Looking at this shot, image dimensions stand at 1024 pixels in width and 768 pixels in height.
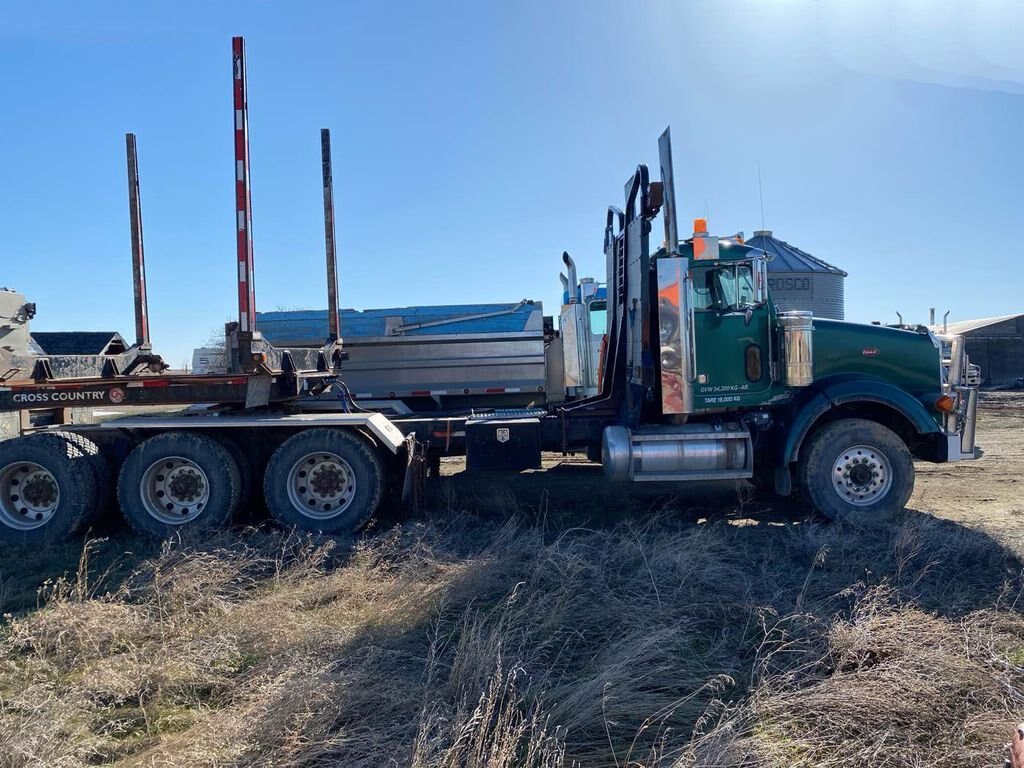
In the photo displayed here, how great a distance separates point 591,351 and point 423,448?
4.45m

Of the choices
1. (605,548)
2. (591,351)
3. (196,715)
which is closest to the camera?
(196,715)

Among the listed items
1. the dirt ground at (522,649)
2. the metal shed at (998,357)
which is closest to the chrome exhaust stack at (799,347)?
the dirt ground at (522,649)

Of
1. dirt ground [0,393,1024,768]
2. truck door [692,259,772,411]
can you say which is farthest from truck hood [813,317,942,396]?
dirt ground [0,393,1024,768]

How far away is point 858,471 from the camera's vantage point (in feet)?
20.7

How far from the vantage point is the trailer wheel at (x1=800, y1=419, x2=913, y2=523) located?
6.23m

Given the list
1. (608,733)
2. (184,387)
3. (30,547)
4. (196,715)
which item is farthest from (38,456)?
(608,733)

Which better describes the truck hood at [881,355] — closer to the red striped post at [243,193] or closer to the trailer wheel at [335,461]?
the trailer wheel at [335,461]

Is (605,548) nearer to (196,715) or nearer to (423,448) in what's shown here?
(423,448)

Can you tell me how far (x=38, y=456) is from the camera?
6.00m

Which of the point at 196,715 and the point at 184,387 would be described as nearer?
the point at 196,715

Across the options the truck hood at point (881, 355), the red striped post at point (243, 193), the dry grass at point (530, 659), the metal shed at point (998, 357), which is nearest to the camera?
the dry grass at point (530, 659)

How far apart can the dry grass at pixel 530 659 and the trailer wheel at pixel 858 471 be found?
93 cm

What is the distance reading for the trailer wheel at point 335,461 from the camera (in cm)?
607

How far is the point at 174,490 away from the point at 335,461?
158 cm
